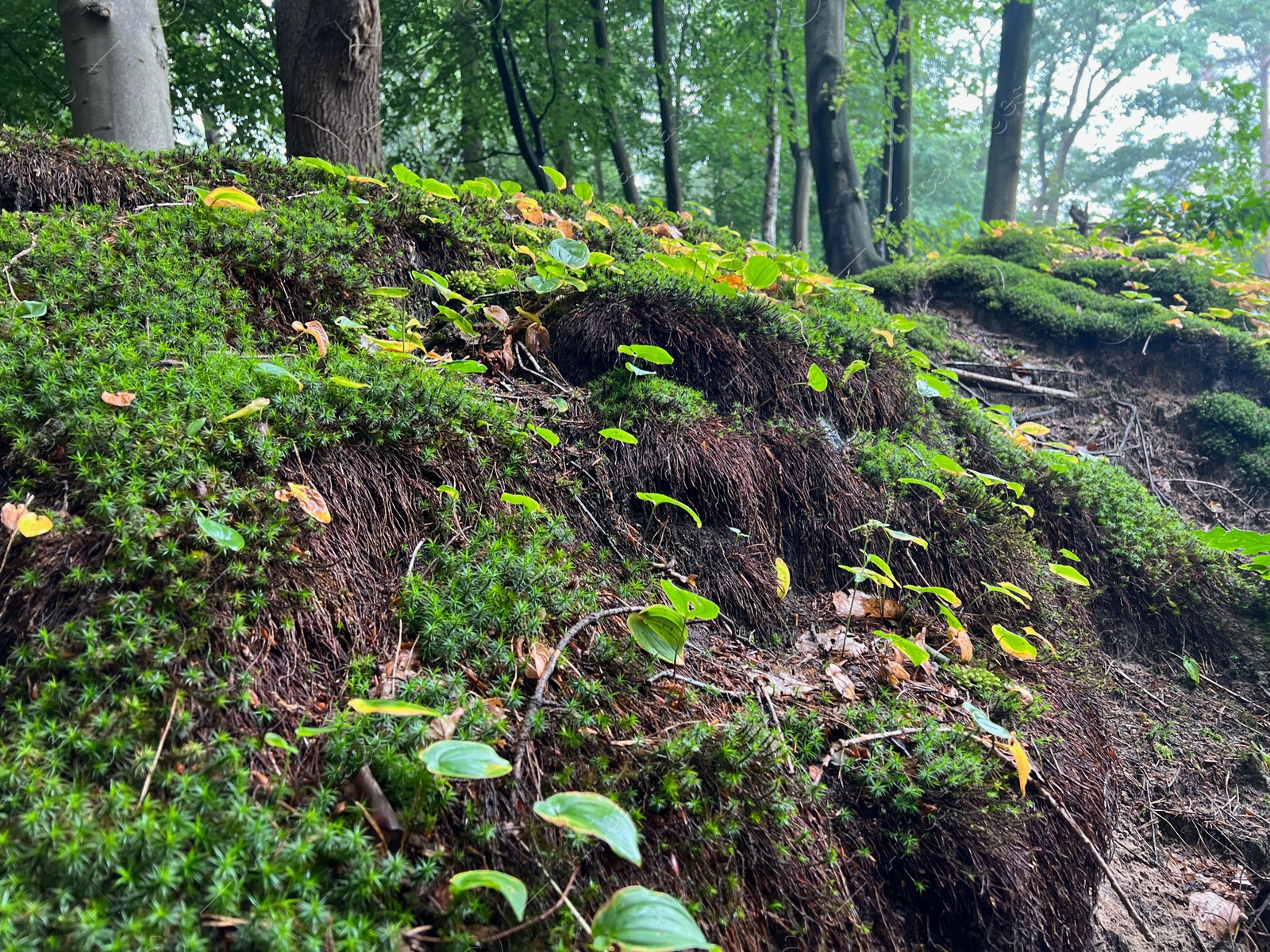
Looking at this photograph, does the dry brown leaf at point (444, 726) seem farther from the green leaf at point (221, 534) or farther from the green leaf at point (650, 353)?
the green leaf at point (650, 353)

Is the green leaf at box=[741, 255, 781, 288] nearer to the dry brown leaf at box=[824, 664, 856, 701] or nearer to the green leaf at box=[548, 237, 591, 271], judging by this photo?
the green leaf at box=[548, 237, 591, 271]

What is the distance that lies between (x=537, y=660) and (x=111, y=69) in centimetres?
465

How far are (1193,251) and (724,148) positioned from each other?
658cm

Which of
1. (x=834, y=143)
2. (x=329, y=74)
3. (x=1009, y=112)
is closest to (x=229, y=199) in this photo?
(x=329, y=74)

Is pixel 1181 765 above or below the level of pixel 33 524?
below

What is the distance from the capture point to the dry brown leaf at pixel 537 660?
5.89ft

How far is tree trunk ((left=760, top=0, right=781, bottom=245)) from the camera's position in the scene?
905 cm

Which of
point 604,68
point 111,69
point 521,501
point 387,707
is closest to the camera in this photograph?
point 387,707

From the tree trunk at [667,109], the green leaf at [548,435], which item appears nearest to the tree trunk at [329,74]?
the green leaf at [548,435]

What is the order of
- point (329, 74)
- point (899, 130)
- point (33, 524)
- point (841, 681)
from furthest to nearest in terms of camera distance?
point (899, 130) < point (329, 74) < point (841, 681) < point (33, 524)

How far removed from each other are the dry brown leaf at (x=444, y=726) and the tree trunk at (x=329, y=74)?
399 centimetres

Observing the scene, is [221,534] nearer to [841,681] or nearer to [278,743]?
→ [278,743]

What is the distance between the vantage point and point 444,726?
1.50 metres

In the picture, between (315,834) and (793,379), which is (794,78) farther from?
(315,834)
